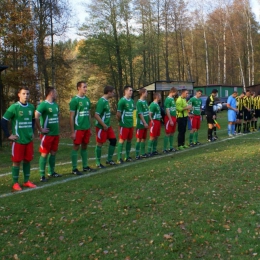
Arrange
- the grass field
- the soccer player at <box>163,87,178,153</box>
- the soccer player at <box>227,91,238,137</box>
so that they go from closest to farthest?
the grass field
the soccer player at <box>163,87,178,153</box>
the soccer player at <box>227,91,238,137</box>

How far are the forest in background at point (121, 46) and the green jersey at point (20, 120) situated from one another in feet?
41.5

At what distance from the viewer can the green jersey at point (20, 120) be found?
22.4 feet

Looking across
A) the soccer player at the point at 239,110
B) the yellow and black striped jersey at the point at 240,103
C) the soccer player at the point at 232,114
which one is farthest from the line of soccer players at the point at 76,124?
the yellow and black striped jersey at the point at 240,103

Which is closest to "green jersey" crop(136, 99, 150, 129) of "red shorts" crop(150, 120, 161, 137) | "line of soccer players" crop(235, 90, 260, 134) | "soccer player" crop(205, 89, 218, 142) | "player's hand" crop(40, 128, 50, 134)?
"red shorts" crop(150, 120, 161, 137)

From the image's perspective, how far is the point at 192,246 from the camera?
4.11 metres

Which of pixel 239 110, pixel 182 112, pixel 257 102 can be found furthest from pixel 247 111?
pixel 182 112

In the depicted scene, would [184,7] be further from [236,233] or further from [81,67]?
[236,233]

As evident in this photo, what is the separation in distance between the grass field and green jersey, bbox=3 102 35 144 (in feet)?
3.61

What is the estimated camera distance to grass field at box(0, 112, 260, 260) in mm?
4094

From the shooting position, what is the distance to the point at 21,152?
22.6ft

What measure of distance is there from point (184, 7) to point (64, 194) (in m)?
41.5

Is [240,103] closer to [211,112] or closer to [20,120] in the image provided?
[211,112]

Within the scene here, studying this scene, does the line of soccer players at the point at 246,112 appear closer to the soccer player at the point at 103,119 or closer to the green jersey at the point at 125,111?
the green jersey at the point at 125,111

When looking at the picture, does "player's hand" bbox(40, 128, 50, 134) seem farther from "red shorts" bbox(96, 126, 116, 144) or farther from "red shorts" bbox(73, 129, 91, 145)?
"red shorts" bbox(96, 126, 116, 144)
